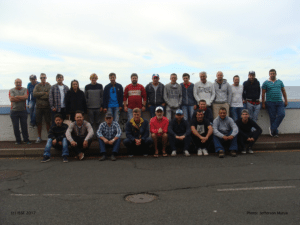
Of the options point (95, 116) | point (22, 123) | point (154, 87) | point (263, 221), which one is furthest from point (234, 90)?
point (22, 123)

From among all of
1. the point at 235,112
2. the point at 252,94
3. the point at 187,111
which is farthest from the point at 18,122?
the point at 252,94

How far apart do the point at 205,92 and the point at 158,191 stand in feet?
17.6

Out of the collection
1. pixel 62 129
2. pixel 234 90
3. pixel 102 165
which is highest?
pixel 234 90

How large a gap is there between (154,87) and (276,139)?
461cm

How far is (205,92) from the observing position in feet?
31.5

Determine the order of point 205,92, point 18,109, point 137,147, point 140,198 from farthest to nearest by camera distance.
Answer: point 18,109
point 205,92
point 137,147
point 140,198

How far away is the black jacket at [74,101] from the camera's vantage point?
30.2 ft

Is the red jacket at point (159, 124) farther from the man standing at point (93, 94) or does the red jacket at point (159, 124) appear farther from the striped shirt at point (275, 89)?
the striped shirt at point (275, 89)

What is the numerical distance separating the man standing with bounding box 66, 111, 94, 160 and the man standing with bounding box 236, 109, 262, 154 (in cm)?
453

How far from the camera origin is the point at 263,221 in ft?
12.0

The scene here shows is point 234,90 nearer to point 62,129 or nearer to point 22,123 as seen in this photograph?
point 62,129

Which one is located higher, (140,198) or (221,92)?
(221,92)

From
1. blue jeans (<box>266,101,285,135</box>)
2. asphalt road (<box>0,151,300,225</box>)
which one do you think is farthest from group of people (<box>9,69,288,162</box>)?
asphalt road (<box>0,151,300,225</box>)

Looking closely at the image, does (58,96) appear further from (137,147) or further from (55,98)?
(137,147)
